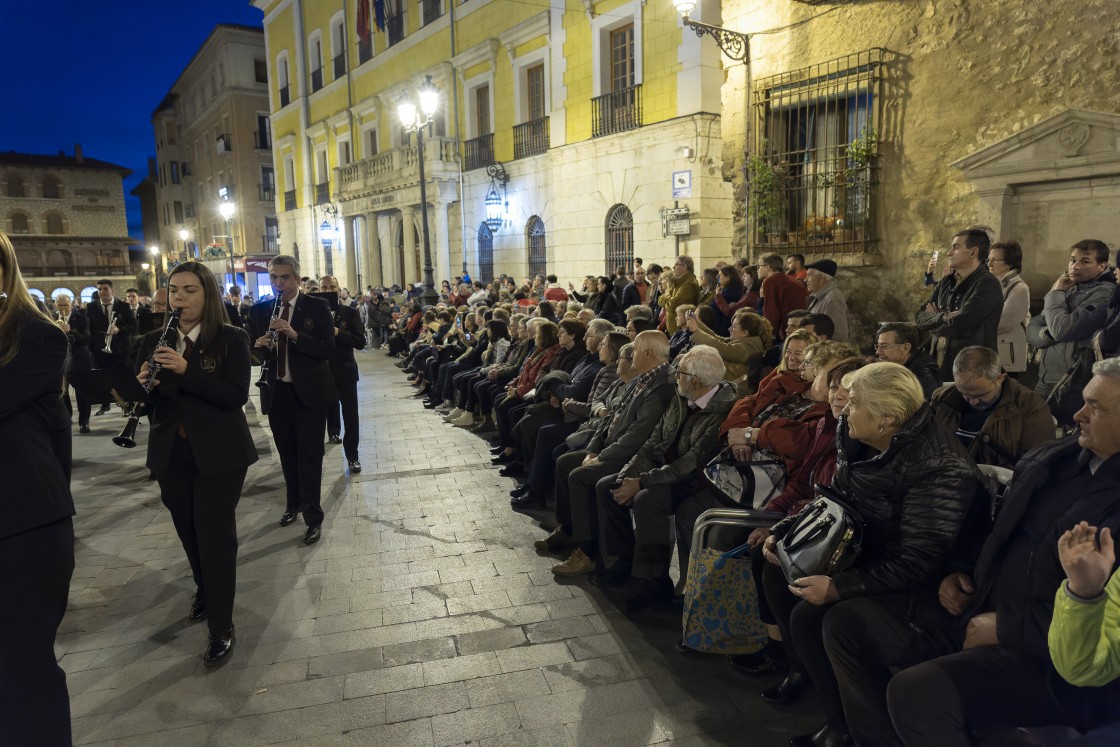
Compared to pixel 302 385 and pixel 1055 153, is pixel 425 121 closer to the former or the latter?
pixel 302 385

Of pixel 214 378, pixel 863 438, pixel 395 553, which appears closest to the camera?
pixel 863 438

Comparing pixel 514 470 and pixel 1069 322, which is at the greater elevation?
pixel 1069 322

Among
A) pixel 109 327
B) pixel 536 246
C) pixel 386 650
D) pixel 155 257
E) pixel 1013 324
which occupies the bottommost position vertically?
pixel 386 650

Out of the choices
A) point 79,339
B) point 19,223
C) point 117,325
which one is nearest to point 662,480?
point 79,339

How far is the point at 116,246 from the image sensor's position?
57.5m

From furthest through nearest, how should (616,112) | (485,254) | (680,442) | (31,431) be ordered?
(485,254) → (616,112) → (680,442) → (31,431)

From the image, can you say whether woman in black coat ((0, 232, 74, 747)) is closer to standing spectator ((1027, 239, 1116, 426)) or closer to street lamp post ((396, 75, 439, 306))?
standing spectator ((1027, 239, 1116, 426))

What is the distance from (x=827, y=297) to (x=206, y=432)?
18.6ft

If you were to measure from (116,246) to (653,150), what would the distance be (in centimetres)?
5923

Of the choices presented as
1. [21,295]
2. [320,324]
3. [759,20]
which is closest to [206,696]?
[21,295]

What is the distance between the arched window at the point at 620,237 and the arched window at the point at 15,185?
59.1 meters

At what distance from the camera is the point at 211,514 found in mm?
3564

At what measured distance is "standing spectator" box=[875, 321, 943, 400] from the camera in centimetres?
429

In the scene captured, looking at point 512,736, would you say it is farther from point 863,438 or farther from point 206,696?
point 863,438
